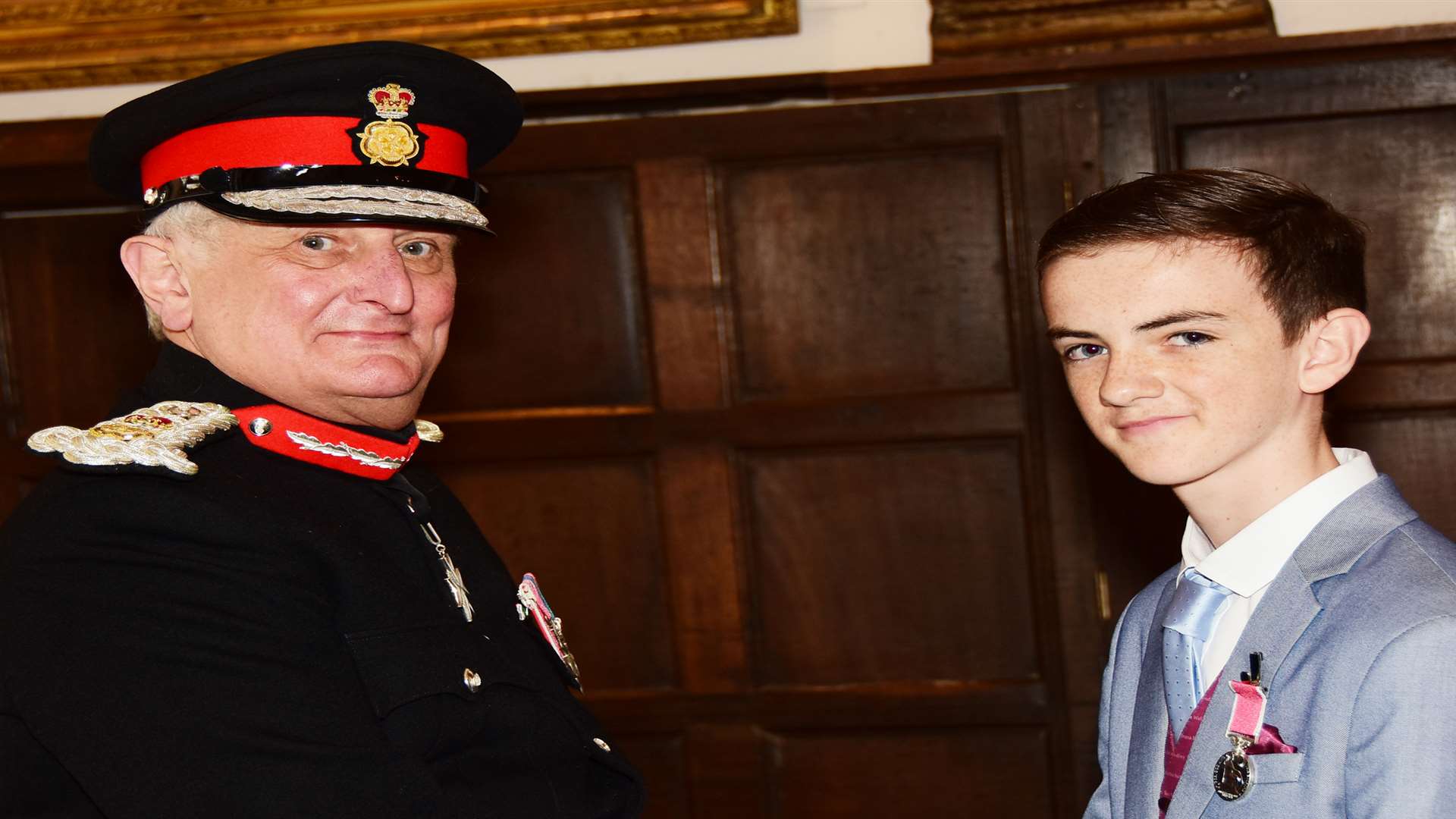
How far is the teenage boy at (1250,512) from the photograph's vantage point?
118 centimetres

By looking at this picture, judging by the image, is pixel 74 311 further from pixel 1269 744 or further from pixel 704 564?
pixel 1269 744

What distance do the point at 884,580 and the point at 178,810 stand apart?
6.94ft

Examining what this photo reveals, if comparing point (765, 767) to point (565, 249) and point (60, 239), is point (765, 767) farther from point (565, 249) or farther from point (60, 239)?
point (60, 239)

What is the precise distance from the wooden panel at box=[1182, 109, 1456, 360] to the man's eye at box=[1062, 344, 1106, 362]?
1.68 meters

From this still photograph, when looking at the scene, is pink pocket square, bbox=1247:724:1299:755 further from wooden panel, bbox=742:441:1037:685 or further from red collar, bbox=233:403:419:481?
wooden panel, bbox=742:441:1037:685

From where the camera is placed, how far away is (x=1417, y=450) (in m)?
2.89

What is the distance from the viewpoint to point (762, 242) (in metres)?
3.09

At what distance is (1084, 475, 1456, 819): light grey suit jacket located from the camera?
1.14 m

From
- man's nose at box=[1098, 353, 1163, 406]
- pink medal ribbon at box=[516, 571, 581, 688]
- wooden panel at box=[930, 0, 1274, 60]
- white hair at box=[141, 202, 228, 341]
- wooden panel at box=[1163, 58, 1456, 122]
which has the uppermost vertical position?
wooden panel at box=[930, 0, 1274, 60]

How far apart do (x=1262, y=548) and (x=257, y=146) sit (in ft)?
3.72

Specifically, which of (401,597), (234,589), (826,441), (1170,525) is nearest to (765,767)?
(826,441)

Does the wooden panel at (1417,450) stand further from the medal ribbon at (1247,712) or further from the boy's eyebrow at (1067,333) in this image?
A: the medal ribbon at (1247,712)

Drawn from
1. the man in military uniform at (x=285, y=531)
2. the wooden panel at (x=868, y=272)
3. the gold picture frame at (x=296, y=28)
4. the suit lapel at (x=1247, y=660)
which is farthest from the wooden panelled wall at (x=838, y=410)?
the suit lapel at (x=1247, y=660)

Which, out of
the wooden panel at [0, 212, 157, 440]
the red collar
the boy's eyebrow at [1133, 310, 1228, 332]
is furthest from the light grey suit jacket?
the wooden panel at [0, 212, 157, 440]
